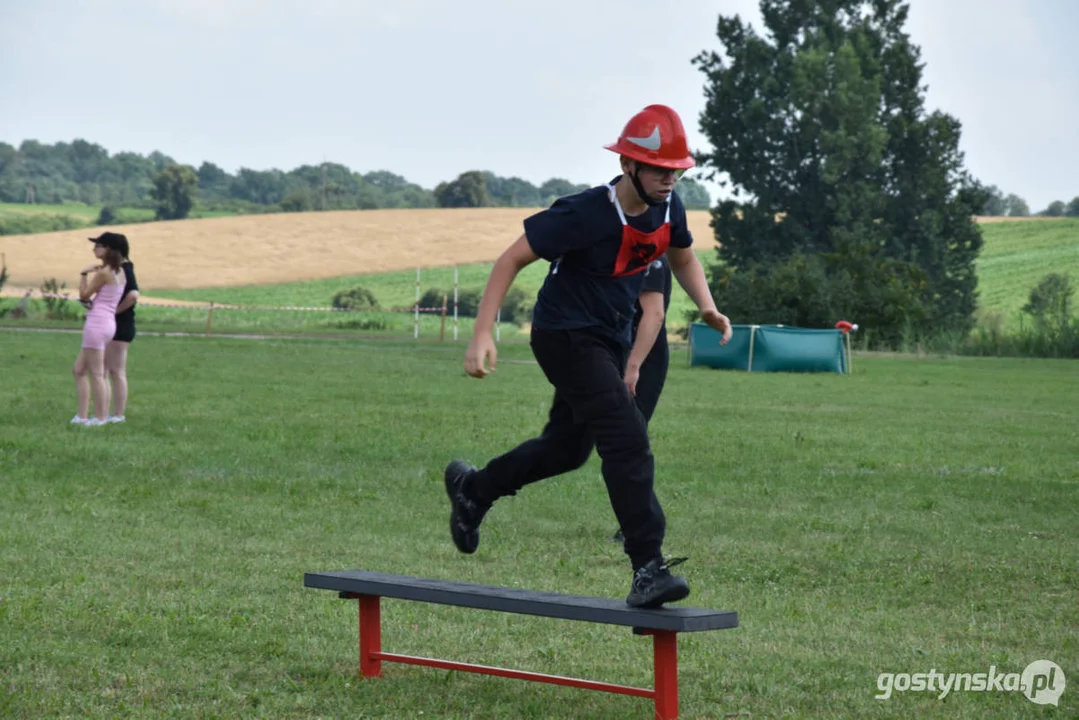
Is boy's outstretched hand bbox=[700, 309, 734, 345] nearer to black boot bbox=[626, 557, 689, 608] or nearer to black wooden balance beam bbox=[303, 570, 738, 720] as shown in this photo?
black boot bbox=[626, 557, 689, 608]

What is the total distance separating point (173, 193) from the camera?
358ft

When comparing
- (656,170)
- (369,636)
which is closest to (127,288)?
(369,636)

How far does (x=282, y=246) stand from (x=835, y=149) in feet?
123

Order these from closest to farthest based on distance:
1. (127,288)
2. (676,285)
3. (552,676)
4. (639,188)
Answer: (552,676) < (639,188) < (127,288) < (676,285)

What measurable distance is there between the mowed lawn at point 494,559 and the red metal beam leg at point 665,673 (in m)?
0.27

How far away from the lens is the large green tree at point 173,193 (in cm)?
10794

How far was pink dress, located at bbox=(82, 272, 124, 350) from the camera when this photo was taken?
47.7 ft

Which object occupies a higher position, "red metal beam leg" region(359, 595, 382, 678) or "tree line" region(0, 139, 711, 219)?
"tree line" region(0, 139, 711, 219)

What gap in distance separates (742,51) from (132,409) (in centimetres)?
4997

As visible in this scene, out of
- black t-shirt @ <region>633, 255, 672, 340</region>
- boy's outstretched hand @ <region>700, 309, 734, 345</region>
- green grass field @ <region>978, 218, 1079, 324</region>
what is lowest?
boy's outstretched hand @ <region>700, 309, 734, 345</region>

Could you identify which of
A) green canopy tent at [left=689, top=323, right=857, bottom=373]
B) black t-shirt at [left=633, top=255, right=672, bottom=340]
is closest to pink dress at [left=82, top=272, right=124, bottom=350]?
black t-shirt at [left=633, top=255, right=672, bottom=340]

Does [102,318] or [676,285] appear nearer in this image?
[102,318]

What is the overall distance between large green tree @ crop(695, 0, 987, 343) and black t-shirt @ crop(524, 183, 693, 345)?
53.5 metres

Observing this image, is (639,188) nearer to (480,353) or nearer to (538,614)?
(480,353)
